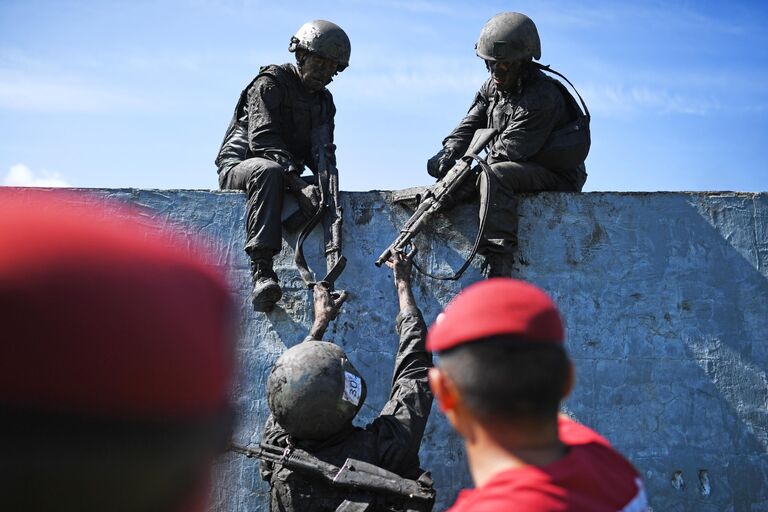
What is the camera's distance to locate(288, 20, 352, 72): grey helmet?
20.0 feet

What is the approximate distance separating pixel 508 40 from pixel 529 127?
60 cm

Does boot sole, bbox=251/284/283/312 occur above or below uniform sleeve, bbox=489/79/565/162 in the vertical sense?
below

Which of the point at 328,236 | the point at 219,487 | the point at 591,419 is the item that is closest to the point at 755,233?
the point at 591,419

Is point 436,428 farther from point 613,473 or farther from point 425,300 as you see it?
point 613,473

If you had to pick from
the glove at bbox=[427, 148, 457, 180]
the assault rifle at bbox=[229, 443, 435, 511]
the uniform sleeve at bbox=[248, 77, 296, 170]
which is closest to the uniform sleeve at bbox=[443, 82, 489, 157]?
the glove at bbox=[427, 148, 457, 180]

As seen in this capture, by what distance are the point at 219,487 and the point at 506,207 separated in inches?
104

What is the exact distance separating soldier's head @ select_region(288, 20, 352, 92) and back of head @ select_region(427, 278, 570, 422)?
4766 mm

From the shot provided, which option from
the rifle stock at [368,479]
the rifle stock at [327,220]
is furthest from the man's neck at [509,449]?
the rifle stock at [327,220]

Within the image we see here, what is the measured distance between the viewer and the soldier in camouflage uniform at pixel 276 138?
19.3 ft

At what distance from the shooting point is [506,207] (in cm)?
589

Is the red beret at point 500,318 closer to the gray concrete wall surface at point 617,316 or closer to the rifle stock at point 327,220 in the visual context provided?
the rifle stock at point 327,220

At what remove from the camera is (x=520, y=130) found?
5941 mm

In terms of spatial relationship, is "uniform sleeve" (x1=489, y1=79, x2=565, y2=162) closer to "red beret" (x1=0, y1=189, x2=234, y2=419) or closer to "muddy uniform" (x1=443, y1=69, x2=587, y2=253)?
"muddy uniform" (x1=443, y1=69, x2=587, y2=253)

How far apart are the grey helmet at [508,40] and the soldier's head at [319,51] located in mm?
948
